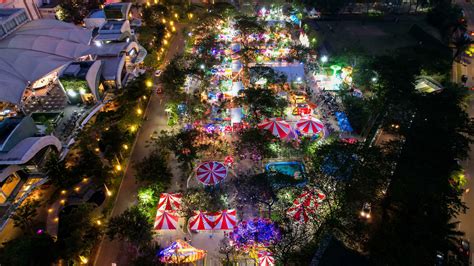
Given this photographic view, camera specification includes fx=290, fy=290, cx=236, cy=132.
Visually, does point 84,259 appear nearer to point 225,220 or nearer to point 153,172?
point 153,172

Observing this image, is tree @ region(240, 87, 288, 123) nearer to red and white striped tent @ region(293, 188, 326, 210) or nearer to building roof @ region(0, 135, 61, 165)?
red and white striped tent @ region(293, 188, 326, 210)

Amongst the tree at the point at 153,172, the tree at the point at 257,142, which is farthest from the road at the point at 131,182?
the tree at the point at 257,142

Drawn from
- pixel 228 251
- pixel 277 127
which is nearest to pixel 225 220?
pixel 228 251

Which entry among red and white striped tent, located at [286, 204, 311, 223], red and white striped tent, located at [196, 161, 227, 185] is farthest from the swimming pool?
red and white striped tent, located at [286, 204, 311, 223]

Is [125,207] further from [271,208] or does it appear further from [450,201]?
[450,201]

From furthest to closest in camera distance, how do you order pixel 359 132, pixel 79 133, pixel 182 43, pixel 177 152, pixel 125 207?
pixel 182 43 → pixel 359 132 → pixel 79 133 → pixel 177 152 → pixel 125 207

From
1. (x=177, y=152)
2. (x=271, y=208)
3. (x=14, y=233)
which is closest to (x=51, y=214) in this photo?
(x=14, y=233)

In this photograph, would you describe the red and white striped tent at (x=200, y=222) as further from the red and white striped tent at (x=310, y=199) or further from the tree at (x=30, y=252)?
the tree at (x=30, y=252)
